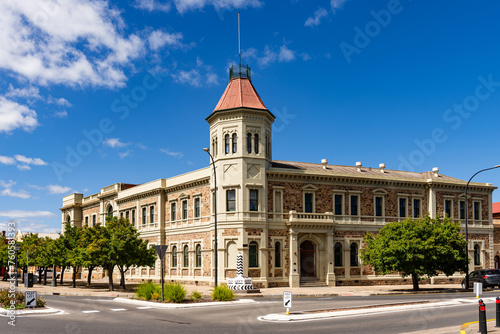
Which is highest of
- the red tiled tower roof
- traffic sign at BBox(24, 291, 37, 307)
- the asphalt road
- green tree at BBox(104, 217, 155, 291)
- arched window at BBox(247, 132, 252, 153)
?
the red tiled tower roof

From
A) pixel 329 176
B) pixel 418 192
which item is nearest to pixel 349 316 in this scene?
pixel 329 176

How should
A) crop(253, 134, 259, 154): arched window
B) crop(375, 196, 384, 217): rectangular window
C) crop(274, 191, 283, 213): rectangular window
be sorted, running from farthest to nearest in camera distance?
crop(375, 196, 384, 217): rectangular window, crop(274, 191, 283, 213): rectangular window, crop(253, 134, 259, 154): arched window

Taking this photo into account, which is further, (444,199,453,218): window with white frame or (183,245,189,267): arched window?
(444,199,453,218): window with white frame

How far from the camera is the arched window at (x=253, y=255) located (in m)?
41.2

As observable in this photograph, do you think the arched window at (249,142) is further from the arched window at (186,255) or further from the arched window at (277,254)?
the arched window at (186,255)

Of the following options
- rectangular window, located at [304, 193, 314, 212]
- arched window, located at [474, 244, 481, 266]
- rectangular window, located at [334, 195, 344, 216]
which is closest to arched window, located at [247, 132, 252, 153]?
rectangular window, located at [304, 193, 314, 212]

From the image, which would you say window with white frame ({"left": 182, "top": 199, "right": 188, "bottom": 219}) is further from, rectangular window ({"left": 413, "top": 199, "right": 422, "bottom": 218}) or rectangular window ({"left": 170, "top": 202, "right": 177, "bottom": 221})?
rectangular window ({"left": 413, "top": 199, "right": 422, "bottom": 218})

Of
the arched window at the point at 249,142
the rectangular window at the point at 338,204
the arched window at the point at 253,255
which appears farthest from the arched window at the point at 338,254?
the arched window at the point at 249,142

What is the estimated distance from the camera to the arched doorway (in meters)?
43.0

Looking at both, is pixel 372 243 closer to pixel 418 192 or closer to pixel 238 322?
pixel 418 192

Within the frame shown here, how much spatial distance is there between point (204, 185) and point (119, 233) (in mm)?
9120

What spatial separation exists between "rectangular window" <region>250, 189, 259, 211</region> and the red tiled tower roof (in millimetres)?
6784

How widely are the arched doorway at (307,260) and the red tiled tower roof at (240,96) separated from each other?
38.6ft

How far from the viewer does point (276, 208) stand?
42.8 meters
